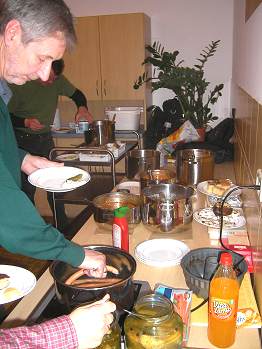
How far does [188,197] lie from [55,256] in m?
0.60

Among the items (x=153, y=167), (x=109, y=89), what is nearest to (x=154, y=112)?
(x=109, y=89)

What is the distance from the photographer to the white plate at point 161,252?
1.23 meters

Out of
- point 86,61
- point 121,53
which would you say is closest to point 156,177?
point 121,53

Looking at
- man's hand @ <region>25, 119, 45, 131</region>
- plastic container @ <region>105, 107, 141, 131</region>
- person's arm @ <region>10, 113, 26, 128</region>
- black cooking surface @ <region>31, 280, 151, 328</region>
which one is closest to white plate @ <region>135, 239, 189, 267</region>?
black cooking surface @ <region>31, 280, 151, 328</region>

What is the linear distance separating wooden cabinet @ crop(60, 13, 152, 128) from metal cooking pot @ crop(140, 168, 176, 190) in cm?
196

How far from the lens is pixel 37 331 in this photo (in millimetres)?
711

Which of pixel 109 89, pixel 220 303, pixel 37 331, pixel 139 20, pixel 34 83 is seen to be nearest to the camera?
pixel 37 331

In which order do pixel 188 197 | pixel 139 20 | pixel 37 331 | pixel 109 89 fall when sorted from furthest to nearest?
pixel 109 89 < pixel 139 20 < pixel 188 197 < pixel 37 331

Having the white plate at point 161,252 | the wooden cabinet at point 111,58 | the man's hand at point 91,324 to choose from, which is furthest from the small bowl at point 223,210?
the wooden cabinet at point 111,58

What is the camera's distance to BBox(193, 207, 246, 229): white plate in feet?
4.83

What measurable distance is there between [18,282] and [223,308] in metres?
0.56

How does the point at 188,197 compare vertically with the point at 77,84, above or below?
below

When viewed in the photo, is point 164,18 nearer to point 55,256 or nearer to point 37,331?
point 55,256

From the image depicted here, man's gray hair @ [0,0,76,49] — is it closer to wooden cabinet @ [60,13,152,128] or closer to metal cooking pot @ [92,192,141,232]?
metal cooking pot @ [92,192,141,232]
